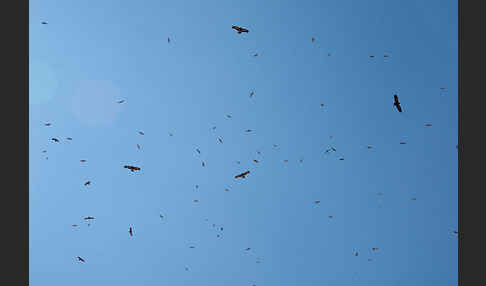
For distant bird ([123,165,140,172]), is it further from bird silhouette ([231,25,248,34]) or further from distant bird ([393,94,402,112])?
distant bird ([393,94,402,112])

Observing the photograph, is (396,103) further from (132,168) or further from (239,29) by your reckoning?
(132,168)

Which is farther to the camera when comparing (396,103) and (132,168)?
(132,168)

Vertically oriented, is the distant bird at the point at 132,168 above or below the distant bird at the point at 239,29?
below

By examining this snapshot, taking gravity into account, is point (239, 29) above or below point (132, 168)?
above

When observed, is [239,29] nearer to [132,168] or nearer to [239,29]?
[239,29]

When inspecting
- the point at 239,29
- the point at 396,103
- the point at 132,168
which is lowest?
the point at 132,168

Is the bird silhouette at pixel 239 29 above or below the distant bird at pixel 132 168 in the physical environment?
above

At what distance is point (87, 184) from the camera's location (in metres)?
2.50

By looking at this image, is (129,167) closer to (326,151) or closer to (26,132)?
(326,151)

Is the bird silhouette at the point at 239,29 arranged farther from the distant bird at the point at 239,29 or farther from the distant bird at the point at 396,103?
the distant bird at the point at 396,103

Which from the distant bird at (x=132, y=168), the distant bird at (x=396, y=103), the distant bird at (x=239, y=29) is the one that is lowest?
the distant bird at (x=132, y=168)

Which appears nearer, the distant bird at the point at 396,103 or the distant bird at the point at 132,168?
the distant bird at the point at 396,103

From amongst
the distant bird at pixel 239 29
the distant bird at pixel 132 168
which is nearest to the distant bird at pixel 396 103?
the distant bird at pixel 239 29

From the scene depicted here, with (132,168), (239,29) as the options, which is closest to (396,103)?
(239,29)
